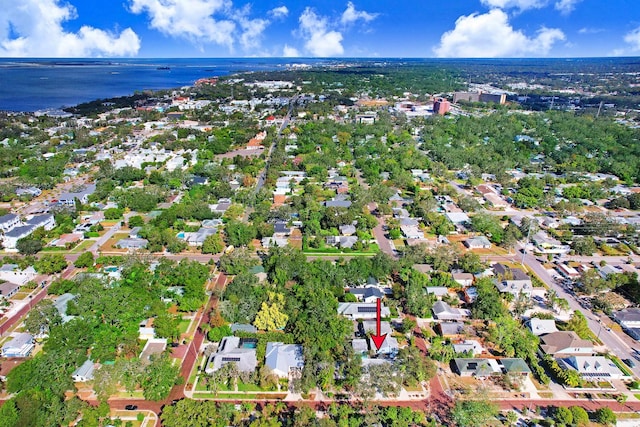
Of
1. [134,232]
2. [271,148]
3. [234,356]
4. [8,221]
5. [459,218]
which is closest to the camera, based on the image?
[234,356]

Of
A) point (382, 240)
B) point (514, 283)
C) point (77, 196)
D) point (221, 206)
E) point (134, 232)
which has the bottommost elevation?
point (382, 240)

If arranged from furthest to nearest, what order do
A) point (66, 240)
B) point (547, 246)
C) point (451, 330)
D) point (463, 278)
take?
point (66, 240)
point (547, 246)
point (463, 278)
point (451, 330)

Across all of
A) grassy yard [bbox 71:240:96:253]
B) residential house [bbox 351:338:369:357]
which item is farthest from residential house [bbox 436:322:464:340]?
grassy yard [bbox 71:240:96:253]

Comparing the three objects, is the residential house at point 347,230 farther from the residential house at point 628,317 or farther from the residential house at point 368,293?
the residential house at point 628,317

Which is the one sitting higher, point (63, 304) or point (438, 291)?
point (63, 304)

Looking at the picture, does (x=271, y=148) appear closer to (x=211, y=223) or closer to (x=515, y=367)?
(x=211, y=223)

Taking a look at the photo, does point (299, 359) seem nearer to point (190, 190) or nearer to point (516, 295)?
point (516, 295)

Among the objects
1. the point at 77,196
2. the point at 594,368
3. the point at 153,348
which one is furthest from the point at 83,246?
the point at 594,368
